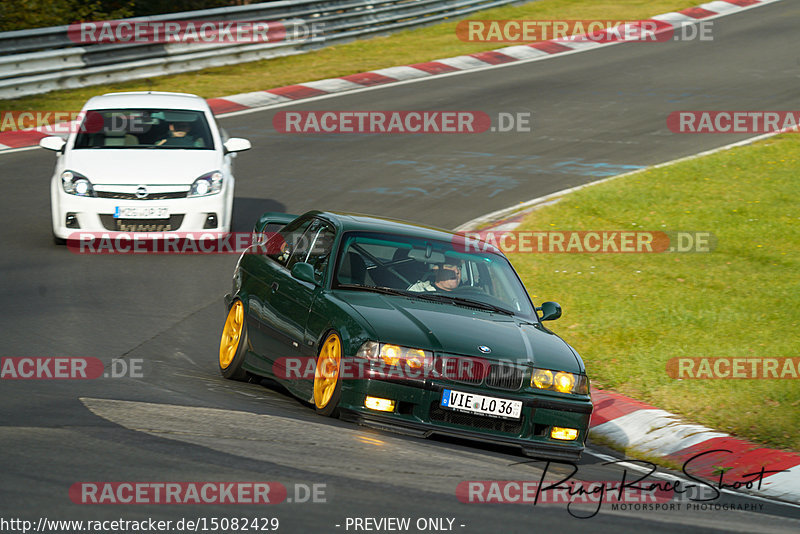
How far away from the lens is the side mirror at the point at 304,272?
26.4 ft

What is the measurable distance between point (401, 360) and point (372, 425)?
44 cm

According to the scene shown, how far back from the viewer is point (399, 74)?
955 inches

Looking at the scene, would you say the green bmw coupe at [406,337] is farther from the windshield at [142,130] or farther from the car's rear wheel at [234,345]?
the windshield at [142,130]

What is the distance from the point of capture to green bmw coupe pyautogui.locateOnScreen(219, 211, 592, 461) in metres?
7.07

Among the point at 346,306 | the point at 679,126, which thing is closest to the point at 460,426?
the point at 346,306

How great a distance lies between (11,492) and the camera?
4984 millimetres

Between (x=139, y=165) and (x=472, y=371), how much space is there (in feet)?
22.9

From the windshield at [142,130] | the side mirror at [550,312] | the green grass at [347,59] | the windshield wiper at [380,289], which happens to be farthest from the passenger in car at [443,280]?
the green grass at [347,59]

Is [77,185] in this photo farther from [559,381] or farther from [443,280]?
[559,381]

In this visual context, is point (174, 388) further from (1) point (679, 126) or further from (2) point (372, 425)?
(1) point (679, 126)

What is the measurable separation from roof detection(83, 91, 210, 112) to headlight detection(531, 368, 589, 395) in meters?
8.23

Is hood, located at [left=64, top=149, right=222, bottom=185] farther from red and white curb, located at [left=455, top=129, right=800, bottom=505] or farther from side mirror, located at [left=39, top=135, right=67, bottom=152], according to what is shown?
red and white curb, located at [left=455, top=129, right=800, bottom=505]

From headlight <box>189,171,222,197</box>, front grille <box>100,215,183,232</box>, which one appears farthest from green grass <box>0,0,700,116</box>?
front grille <box>100,215,183,232</box>

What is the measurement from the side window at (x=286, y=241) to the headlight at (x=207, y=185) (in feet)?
12.3
